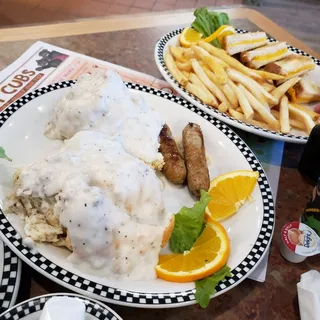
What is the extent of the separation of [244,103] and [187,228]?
0.73 metres

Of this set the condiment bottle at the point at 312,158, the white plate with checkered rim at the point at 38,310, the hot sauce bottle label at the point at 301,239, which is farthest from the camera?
the condiment bottle at the point at 312,158

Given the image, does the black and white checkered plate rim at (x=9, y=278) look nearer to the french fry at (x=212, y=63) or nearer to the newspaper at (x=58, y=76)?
the newspaper at (x=58, y=76)

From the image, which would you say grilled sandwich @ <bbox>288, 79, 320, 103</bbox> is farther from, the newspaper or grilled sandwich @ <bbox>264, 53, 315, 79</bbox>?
the newspaper

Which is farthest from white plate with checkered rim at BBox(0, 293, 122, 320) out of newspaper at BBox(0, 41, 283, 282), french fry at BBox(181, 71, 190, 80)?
french fry at BBox(181, 71, 190, 80)

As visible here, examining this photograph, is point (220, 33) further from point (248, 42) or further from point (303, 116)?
point (303, 116)

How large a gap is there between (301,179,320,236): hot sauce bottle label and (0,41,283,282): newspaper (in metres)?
0.23

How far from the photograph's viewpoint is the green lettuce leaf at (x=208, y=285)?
109 centimetres

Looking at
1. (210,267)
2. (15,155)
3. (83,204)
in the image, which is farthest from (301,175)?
(15,155)

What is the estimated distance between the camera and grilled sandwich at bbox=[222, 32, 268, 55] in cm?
210

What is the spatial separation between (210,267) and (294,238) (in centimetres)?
34

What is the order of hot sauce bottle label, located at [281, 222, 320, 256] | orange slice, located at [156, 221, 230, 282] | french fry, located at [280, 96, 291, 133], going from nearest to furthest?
orange slice, located at [156, 221, 230, 282]
hot sauce bottle label, located at [281, 222, 320, 256]
french fry, located at [280, 96, 291, 133]

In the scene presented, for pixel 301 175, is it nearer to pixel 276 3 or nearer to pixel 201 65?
pixel 201 65

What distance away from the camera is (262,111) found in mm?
1793

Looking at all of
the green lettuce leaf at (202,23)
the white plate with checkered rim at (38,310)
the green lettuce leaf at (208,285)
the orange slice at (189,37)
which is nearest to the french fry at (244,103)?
the orange slice at (189,37)
